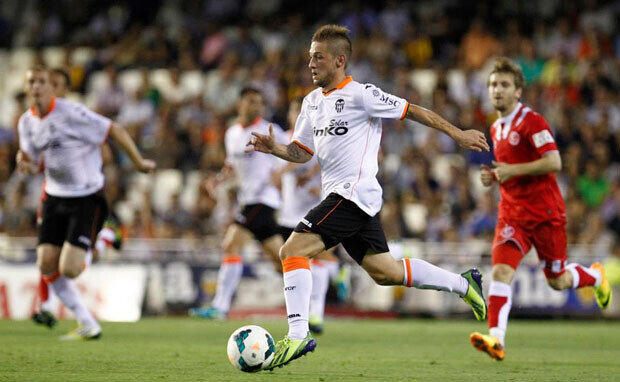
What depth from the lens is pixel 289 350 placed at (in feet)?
22.4

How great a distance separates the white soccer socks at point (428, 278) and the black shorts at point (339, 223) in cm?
41

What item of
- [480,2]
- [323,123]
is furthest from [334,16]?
[323,123]

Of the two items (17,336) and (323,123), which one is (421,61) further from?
(323,123)

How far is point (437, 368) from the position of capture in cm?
778

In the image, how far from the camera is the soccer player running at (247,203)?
41.2 ft

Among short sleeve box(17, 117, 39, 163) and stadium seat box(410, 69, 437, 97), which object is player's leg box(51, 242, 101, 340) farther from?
stadium seat box(410, 69, 437, 97)

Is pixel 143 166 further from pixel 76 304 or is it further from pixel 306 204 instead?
pixel 306 204

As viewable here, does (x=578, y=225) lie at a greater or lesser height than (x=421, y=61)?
lesser

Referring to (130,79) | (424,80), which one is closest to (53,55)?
(130,79)

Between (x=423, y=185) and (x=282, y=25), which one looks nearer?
(x=423, y=185)

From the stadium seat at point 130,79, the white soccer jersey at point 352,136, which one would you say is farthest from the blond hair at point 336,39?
the stadium seat at point 130,79

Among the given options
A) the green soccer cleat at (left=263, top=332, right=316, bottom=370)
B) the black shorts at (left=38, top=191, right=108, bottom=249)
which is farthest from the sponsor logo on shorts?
the green soccer cleat at (left=263, top=332, right=316, bottom=370)

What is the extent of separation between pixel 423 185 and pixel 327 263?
589cm

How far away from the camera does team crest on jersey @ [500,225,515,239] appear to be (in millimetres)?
8711
